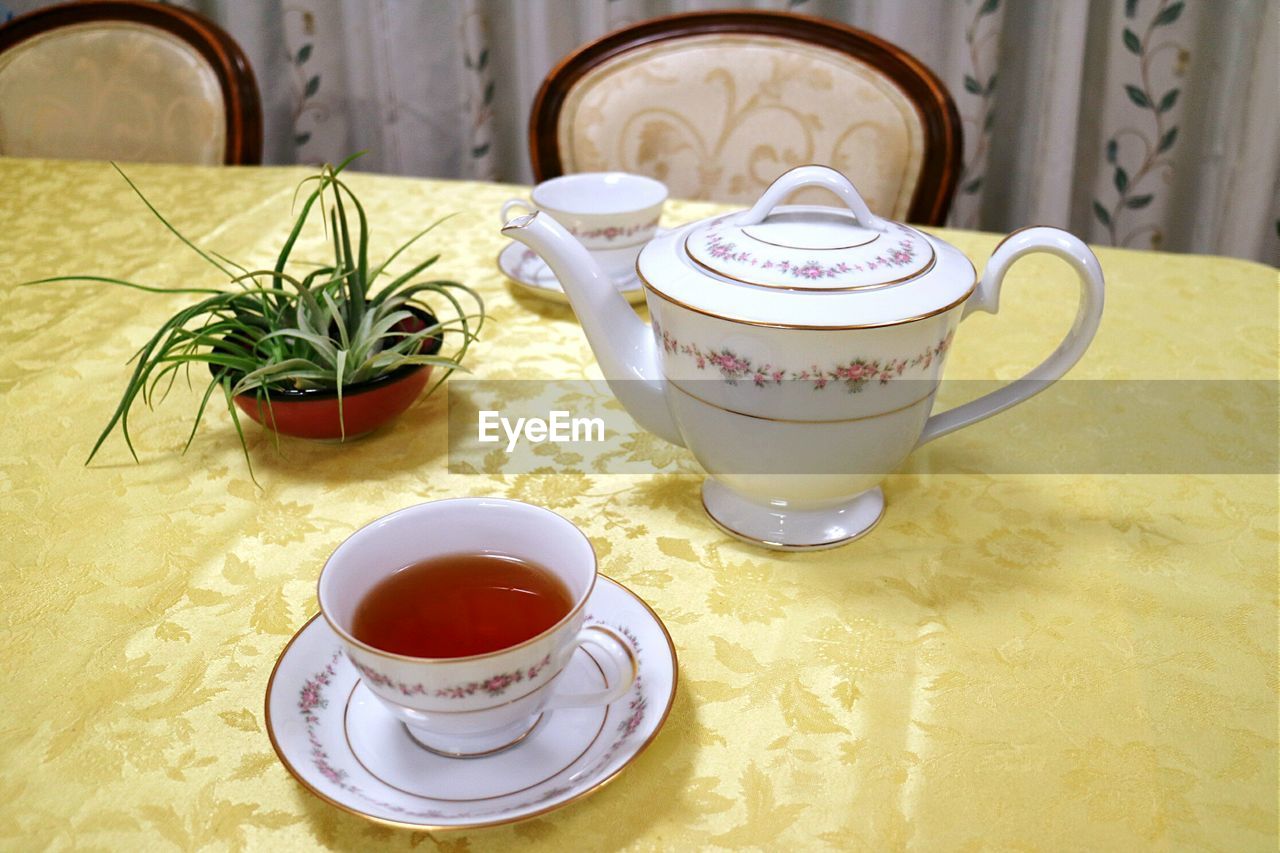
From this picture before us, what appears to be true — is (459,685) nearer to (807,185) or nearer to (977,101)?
(807,185)

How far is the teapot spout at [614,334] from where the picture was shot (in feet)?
2.20

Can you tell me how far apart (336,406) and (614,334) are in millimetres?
195

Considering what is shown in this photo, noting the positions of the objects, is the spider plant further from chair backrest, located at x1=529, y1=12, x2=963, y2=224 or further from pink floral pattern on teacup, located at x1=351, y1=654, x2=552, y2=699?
chair backrest, located at x1=529, y1=12, x2=963, y2=224

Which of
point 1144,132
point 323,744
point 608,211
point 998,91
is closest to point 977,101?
point 998,91

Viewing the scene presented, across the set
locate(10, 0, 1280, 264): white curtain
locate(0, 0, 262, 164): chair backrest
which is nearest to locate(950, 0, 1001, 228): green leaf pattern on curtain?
locate(10, 0, 1280, 264): white curtain

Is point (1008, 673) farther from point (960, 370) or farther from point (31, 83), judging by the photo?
point (31, 83)

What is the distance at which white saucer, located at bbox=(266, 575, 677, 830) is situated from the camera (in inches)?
17.5

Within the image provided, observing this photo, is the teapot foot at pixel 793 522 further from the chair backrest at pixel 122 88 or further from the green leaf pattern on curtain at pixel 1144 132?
the green leaf pattern on curtain at pixel 1144 132

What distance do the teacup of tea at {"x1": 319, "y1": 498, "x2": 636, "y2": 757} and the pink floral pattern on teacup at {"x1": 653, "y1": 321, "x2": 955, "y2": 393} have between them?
0.15 meters

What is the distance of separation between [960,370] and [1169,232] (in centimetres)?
126

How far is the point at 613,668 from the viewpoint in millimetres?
528

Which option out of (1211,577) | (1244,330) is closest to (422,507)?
(1211,577)

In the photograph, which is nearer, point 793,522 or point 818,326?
point 818,326

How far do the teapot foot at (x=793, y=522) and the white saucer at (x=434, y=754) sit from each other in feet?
0.43
